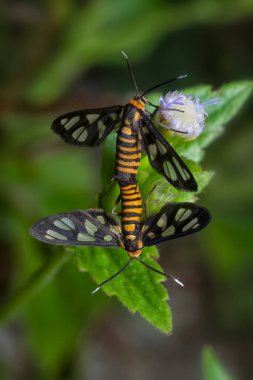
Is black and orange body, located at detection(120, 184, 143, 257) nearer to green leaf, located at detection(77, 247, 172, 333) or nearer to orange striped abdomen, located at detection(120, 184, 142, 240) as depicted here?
orange striped abdomen, located at detection(120, 184, 142, 240)

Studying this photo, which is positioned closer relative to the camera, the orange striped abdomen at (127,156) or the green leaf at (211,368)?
the orange striped abdomen at (127,156)

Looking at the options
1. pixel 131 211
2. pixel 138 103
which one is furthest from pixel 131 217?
pixel 138 103

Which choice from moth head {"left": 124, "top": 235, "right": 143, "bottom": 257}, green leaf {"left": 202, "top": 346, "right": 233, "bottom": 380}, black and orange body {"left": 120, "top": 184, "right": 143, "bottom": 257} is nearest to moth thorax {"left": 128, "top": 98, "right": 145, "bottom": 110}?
black and orange body {"left": 120, "top": 184, "right": 143, "bottom": 257}

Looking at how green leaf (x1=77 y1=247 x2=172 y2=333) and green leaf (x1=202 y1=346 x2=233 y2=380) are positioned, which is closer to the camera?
green leaf (x1=77 y1=247 x2=172 y2=333)

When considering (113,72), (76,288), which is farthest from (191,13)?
(76,288)

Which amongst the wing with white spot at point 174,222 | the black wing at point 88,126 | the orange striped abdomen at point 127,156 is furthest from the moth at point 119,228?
the black wing at point 88,126

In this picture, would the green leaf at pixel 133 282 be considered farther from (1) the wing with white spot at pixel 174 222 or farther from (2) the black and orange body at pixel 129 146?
(2) the black and orange body at pixel 129 146
